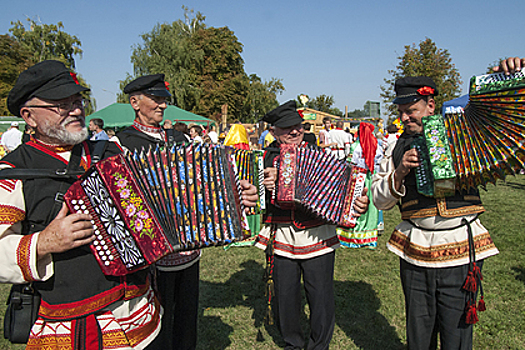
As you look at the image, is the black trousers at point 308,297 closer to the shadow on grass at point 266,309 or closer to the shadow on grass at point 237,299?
the shadow on grass at point 237,299

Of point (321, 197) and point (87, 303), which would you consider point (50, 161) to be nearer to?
point (87, 303)

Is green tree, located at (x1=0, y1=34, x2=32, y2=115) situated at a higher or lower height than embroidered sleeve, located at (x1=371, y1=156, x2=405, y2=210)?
higher

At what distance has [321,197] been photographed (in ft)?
9.54

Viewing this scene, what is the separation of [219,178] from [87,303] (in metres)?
0.96

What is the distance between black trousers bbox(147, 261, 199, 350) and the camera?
9.53ft

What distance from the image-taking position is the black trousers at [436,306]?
2.47 m

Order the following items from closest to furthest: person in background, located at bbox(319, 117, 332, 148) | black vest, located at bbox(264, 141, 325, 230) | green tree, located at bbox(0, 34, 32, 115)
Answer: black vest, located at bbox(264, 141, 325, 230), person in background, located at bbox(319, 117, 332, 148), green tree, located at bbox(0, 34, 32, 115)

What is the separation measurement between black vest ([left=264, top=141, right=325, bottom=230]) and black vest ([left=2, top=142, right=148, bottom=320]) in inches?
65.7

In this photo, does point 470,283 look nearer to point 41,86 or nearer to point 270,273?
point 270,273

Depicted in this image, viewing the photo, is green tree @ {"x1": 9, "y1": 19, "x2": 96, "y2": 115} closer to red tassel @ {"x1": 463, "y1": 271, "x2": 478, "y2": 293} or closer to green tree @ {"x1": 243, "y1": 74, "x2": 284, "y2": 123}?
green tree @ {"x1": 243, "y1": 74, "x2": 284, "y2": 123}

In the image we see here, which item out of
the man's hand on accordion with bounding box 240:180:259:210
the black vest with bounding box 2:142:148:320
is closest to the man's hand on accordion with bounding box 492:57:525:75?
the man's hand on accordion with bounding box 240:180:259:210

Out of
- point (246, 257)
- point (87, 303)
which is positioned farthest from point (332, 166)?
point (246, 257)

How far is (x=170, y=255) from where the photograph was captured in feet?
9.47

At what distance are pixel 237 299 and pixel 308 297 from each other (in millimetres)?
1728
